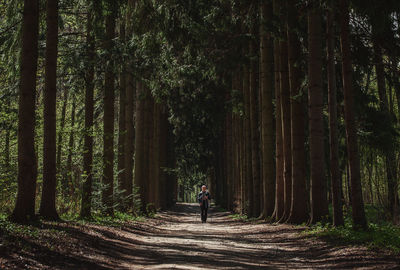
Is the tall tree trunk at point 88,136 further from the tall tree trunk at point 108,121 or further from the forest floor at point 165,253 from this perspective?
the forest floor at point 165,253

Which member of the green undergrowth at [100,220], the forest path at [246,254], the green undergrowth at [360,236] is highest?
the green undergrowth at [100,220]

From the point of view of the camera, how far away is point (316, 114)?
44.9 ft

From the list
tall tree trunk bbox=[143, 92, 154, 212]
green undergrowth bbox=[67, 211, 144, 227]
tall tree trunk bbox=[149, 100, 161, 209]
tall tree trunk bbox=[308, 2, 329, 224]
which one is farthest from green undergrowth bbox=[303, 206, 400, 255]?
tall tree trunk bbox=[149, 100, 161, 209]

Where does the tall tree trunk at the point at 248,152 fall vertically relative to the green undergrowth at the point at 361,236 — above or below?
above

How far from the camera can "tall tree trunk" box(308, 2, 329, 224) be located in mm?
13523

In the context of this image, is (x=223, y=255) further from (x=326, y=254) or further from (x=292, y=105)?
(x=292, y=105)

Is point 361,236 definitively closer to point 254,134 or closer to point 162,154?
point 254,134

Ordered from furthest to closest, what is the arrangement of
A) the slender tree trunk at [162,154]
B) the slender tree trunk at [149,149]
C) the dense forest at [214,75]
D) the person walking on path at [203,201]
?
the slender tree trunk at [162,154], the slender tree trunk at [149,149], the person walking on path at [203,201], the dense forest at [214,75]

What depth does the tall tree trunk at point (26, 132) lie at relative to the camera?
10.2 meters

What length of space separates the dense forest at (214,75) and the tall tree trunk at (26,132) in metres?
0.02

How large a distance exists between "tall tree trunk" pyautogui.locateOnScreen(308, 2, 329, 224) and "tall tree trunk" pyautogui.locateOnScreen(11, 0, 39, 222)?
293 inches

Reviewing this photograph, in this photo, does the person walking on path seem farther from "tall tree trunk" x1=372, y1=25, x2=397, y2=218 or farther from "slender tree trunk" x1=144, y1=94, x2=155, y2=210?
"tall tree trunk" x1=372, y1=25, x2=397, y2=218

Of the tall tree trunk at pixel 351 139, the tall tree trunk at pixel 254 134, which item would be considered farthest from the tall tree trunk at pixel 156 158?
the tall tree trunk at pixel 351 139

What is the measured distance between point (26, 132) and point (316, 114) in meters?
7.85
